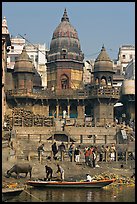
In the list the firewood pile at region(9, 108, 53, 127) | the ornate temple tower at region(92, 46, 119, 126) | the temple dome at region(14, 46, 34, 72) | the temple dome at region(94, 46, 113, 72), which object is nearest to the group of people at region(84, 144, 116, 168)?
the firewood pile at region(9, 108, 53, 127)

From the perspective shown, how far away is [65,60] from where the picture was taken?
→ 53656 millimetres

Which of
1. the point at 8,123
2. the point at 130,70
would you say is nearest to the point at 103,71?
the point at 8,123

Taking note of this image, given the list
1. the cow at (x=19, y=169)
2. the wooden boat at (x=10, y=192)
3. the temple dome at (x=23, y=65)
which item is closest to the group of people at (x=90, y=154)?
the cow at (x=19, y=169)

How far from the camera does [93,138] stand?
33.6m

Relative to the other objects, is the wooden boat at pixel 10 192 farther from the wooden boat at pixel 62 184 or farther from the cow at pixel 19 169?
the cow at pixel 19 169

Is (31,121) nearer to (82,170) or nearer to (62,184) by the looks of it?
(82,170)

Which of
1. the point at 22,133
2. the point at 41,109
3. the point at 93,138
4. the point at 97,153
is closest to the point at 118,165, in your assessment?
the point at 97,153

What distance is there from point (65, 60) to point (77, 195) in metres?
35.6

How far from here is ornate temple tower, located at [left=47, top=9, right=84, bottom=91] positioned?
53844 mm

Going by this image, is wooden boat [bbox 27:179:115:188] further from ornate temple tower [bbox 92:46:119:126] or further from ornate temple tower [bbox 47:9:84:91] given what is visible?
ornate temple tower [bbox 47:9:84:91]

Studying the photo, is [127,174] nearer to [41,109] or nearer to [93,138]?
[93,138]

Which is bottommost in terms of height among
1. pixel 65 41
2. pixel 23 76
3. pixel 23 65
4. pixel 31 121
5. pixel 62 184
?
pixel 62 184

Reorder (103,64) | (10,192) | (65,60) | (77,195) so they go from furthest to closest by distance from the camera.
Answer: (65,60) → (103,64) → (77,195) → (10,192)

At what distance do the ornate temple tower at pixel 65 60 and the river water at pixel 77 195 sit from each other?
32.9m
